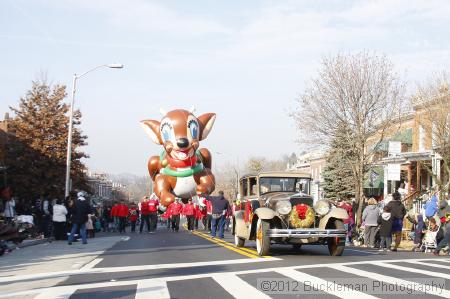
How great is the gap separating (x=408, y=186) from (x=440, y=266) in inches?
963

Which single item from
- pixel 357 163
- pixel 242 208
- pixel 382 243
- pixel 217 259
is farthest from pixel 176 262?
pixel 357 163

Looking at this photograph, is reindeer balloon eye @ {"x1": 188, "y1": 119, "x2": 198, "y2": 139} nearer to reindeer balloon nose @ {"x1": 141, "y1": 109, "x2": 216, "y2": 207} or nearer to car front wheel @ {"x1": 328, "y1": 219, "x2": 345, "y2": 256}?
reindeer balloon nose @ {"x1": 141, "y1": 109, "x2": 216, "y2": 207}

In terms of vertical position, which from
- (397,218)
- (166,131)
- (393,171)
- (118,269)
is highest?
(166,131)

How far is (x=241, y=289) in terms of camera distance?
9.05 metres

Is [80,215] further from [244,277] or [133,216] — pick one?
[133,216]

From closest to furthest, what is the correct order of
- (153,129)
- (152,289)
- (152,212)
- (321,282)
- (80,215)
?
(152,289) < (321,282) < (80,215) < (152,212) < (153,129)

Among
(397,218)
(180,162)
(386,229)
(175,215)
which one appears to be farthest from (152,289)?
(180,162)

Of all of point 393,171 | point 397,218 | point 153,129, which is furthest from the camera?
point 153,129

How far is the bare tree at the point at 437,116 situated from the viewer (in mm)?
29344

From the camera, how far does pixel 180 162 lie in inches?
1459

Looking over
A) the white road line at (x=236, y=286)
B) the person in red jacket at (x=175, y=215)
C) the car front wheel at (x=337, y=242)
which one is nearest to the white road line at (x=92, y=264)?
the white road line at (x=236, y=286)

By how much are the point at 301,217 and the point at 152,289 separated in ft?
19.0

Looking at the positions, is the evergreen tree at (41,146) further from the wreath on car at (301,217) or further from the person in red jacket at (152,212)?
the wreath on car at (301,217)

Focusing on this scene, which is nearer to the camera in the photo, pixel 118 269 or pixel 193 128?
pixel 118 269
